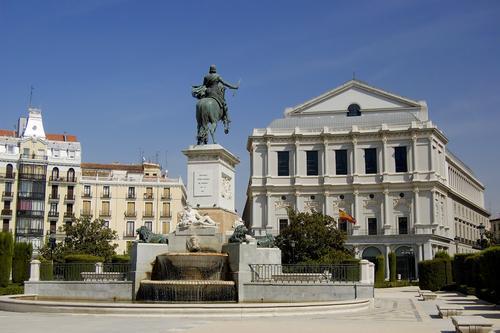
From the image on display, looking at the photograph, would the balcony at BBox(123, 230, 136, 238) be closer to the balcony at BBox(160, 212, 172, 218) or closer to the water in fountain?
the balcony at BBox(160, 212, 172, 218)

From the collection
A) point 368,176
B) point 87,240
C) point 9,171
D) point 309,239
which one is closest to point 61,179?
point 9,171

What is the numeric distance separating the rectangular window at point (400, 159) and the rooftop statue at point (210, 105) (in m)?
61.2

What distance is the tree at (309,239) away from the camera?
52594 millimetres

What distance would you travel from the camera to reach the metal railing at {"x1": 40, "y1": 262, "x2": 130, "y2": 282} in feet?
73.2

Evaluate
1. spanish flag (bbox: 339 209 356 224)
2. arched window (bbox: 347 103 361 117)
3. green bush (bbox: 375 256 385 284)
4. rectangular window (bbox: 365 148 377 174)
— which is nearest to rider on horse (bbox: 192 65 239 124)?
green bush (bbox: 375 256 385 284)

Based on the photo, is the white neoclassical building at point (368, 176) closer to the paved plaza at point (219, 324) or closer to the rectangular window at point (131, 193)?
the rectangular window at point (131, 193)

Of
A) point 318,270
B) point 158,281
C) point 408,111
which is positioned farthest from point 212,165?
point 408,111

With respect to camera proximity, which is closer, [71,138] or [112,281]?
[112,281]

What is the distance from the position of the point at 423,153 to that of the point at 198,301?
216 feet

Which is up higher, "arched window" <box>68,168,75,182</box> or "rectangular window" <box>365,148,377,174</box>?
"rectangular window" <box>365,148,377,174</box>

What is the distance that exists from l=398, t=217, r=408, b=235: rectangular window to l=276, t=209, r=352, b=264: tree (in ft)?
84.6

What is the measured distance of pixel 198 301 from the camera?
19094 mm

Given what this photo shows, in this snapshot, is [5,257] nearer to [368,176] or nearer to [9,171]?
[9,171]

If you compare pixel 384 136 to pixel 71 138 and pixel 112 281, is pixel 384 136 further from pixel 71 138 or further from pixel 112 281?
pixel 112 281
